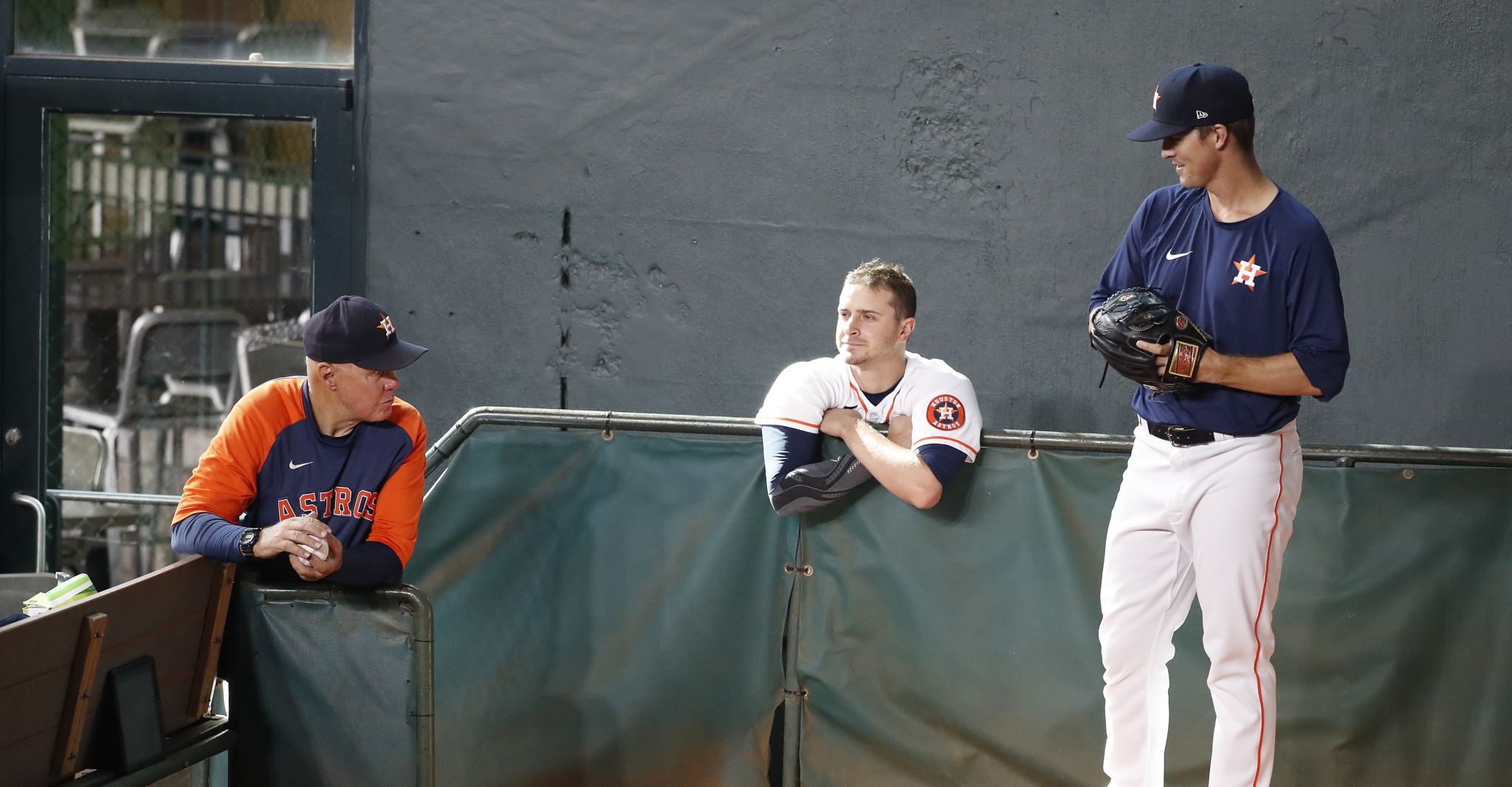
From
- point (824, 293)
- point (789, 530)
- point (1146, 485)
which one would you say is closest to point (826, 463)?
point (789, 530)

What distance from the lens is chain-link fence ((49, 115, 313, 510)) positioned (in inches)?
232

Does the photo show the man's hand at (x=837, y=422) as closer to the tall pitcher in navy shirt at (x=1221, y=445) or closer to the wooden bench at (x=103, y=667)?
the tall pitcher in navy shirt at (x=1221, y=445)

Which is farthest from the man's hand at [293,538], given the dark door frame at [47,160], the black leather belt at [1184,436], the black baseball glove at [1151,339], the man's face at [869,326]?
the dark door frame at [47,160]

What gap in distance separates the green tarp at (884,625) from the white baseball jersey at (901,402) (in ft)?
0.62

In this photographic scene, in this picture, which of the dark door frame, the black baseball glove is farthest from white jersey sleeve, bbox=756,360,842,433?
the dark door frame

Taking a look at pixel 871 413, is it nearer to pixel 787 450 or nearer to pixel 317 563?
pixel 787 450

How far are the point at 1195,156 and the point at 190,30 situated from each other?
439 centimetres

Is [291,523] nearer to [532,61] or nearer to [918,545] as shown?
[918,545]

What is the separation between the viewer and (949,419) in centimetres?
401

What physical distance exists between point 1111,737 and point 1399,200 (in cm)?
261

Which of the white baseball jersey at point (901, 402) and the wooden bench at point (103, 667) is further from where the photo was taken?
the white baseball jersey at point (901, 402)

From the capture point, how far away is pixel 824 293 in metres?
5.49

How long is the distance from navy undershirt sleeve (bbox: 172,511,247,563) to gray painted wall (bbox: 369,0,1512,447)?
2346 mm

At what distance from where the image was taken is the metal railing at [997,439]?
13.0 feet
